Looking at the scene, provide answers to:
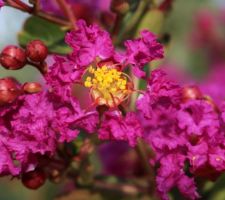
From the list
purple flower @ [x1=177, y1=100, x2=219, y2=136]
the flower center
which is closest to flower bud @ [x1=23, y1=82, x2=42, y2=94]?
the flower center

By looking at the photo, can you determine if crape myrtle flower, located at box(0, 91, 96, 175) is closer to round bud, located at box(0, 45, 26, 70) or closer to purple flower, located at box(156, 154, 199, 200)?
round bud, located at box(0, 45, 26, 70)

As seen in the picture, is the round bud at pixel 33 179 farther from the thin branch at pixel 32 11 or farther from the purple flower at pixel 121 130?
the thin branch at pixel 32 11

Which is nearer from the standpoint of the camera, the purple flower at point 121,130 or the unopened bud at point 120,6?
the purple flower at point 121,130

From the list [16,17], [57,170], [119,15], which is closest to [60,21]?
[119,15]

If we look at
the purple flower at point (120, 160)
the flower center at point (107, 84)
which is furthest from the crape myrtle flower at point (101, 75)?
the purple flower at point (120, 160)

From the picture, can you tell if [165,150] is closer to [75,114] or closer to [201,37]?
[75,114]

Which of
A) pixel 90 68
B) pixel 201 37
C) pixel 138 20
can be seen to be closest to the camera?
pixel 90 68
